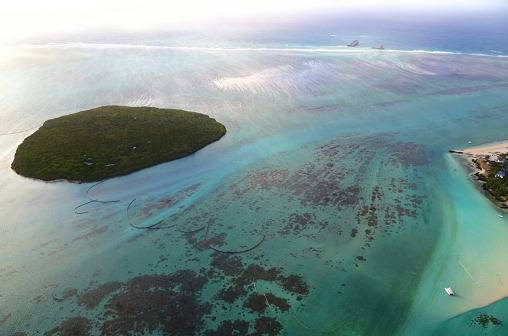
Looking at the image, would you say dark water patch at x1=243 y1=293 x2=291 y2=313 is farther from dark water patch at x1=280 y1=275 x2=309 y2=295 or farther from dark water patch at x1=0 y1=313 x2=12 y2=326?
dark water patch at x1=0 y1=313 x2=12 y2=326

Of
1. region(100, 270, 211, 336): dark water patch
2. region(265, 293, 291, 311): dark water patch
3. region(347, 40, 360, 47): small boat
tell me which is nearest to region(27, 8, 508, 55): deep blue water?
region(347, 40, 360, 47): small boat

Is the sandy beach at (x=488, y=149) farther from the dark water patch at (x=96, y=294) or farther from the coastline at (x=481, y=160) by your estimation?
the dark water patch at (x=96, y=294)

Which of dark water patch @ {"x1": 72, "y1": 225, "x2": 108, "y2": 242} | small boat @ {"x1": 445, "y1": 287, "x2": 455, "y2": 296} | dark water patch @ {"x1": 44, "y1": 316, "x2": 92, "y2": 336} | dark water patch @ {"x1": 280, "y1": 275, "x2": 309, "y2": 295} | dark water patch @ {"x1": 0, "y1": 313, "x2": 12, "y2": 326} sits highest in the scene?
small boat @ {"x1": 445, "y1": 287, "x2": 455, "y2": 296}

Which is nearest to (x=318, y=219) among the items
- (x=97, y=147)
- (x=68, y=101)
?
(x=97, y=147)

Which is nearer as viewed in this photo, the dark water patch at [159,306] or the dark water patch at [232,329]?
the dark water patch at [232,329]

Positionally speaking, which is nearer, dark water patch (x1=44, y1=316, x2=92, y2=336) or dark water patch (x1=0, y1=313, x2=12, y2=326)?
dark water patch (x1=44, y1=316, x2=92, y2=336)

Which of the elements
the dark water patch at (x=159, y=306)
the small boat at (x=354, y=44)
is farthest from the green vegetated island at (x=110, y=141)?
the small boat at (x=354, y=44)

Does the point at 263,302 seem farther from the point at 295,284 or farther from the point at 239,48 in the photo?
the point at 239,48
